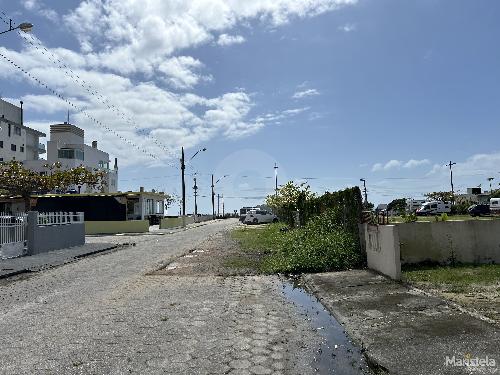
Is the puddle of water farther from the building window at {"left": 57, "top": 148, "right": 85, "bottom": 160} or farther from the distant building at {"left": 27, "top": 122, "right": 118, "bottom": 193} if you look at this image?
the building window at {"left": 57, "top": 148, "right": 85, "bottom": 160}

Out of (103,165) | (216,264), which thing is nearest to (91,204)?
(216,264)

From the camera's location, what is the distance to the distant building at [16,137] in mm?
79625

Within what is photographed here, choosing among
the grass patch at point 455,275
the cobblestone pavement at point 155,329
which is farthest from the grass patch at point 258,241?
the grass patch at point 455,275

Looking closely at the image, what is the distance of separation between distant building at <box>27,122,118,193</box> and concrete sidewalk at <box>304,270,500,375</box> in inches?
2996

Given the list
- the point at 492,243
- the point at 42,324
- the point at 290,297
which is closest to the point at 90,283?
the point at 42,324

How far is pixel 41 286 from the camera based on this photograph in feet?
39.6

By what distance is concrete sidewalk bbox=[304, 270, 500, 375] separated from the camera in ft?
16.5

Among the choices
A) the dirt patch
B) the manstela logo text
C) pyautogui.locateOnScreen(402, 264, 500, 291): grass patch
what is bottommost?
the manstela logo text

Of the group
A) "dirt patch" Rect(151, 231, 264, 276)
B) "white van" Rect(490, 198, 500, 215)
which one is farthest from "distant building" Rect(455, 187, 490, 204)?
"dirt patch" Rect(151, 231, 264, 276)

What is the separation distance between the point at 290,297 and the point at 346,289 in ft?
4.09

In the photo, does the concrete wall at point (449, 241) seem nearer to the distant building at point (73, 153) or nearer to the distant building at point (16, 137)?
the distant building at point (73, 153)

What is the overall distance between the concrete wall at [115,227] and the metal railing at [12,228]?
23190 millimetres

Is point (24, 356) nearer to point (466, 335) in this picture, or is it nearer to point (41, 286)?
point (466, 335)

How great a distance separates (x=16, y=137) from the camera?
83875 mm
